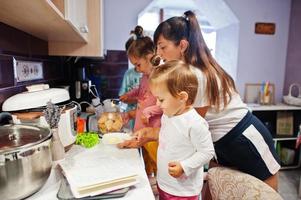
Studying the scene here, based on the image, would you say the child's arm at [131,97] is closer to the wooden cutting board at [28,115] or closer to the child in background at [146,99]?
the child in background at [146,99]

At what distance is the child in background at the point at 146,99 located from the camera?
1075 millimetres

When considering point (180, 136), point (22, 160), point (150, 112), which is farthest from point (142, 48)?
point (22, 160)

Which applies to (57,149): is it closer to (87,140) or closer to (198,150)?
(87,140)

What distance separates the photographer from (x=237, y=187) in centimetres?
80

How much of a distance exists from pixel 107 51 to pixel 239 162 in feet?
5.61

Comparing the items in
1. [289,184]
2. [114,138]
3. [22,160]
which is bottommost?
[289,184]

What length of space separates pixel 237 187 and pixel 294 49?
2377 millimetres

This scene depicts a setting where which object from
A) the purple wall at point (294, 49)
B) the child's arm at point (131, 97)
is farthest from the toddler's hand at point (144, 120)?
the purple wall at point (294, 49)

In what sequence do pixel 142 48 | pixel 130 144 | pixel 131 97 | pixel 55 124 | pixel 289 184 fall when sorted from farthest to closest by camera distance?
pixel 289 184 < pixel 131 97 < pixel 142 48 < pixel 130 144 < pixel 55 124

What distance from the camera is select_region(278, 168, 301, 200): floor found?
200cm

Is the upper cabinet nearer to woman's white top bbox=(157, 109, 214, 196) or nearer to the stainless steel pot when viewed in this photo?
the stainless steel pot

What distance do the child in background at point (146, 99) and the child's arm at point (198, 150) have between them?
12.2 inches

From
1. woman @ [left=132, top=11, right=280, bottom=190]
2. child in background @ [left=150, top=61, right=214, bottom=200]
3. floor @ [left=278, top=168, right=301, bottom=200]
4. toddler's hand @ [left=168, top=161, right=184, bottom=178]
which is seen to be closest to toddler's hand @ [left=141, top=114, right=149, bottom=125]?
woman @ [left=132, top=11, right=280, bottom=190]

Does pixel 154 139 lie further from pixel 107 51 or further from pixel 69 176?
pixel 107 51
